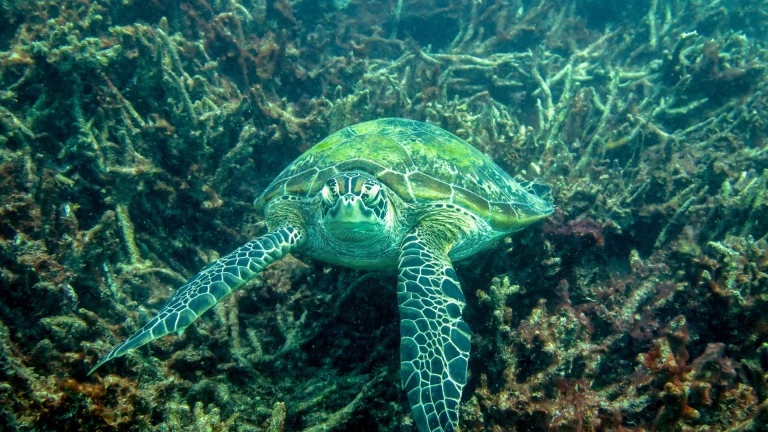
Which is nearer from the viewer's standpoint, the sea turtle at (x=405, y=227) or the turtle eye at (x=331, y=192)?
the sea turtle at (x=405, y=227)

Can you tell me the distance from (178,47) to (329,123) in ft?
8.96

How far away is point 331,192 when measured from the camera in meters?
3.06

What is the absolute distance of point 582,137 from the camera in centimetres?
621

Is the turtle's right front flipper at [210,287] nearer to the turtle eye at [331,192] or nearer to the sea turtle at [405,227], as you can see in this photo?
the sea turtle at [405,227]

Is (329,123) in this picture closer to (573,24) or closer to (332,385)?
(332,385)

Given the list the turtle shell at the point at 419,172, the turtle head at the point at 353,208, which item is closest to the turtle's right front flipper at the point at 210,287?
the turtle head at the point at 353,208

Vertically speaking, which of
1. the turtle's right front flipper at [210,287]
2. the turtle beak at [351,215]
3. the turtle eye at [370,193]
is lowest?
the turtle's right front flipper at [210,287]

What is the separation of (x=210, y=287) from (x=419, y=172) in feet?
7.36

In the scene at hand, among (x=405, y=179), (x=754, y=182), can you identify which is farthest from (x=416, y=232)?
(x=754, y=182)

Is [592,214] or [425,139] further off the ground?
[425,139]

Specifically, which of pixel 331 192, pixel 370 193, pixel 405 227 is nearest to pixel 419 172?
pixel 405 227

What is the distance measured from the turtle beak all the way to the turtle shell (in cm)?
70

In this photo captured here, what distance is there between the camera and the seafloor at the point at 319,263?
8.11 feet

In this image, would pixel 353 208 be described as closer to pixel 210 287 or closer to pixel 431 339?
pixel 431 339
